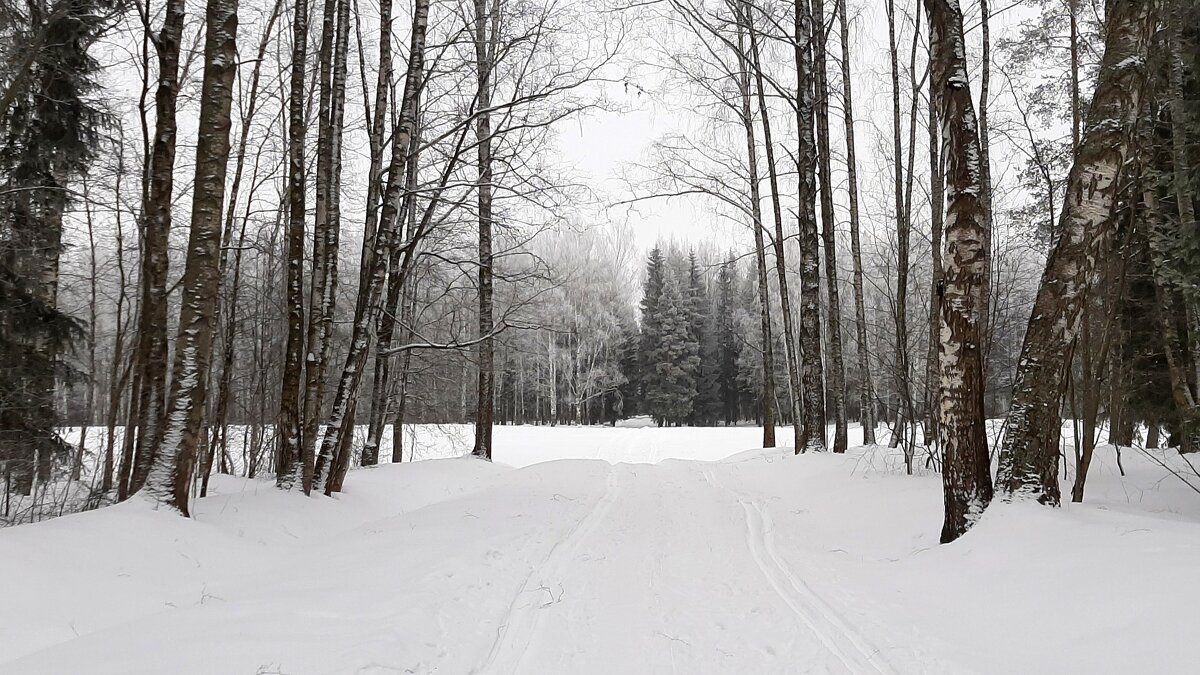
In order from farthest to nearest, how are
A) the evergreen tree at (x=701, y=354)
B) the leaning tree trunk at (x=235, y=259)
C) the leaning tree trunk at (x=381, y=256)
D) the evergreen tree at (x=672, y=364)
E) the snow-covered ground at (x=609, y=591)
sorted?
1. the evergreen tree at (x=701, y=354)
2. the evergreen tree at (x=672, y=364)
3. the leaning tree trunk at (x=235, y=259)
4. the leaning tree trunk at (x=381, y=256)
5. the snow-covered ground at (x=609, y=591)

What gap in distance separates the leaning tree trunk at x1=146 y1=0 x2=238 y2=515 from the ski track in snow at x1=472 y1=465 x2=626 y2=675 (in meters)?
3.46

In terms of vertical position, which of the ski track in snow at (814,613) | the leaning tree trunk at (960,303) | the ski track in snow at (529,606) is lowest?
the ski track in snow at (814,613)

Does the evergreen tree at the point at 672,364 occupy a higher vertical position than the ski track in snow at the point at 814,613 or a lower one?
higher

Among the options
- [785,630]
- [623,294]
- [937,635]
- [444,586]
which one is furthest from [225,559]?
[623,294]

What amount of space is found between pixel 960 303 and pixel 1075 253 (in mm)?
907

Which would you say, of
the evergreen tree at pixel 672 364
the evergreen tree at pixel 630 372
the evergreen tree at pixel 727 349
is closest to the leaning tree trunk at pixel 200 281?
the evergreen tree at pixel 672 364

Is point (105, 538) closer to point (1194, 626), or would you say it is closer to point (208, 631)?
point (208, 631)

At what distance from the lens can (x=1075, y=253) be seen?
5219 millimetres

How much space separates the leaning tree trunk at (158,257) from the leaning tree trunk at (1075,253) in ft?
25.3

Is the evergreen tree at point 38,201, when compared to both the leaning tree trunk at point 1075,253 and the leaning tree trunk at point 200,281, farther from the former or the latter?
the leaning tree trunk at point 1075,253

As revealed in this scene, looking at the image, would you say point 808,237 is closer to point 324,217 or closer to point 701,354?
point 324,217

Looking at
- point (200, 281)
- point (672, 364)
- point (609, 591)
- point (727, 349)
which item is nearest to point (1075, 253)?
point (609, 591)

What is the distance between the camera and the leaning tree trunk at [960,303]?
222 inches

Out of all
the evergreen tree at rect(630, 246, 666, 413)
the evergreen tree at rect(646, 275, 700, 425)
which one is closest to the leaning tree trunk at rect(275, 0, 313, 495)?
the evergreen tree at rect(646, 275, 700, 425)
